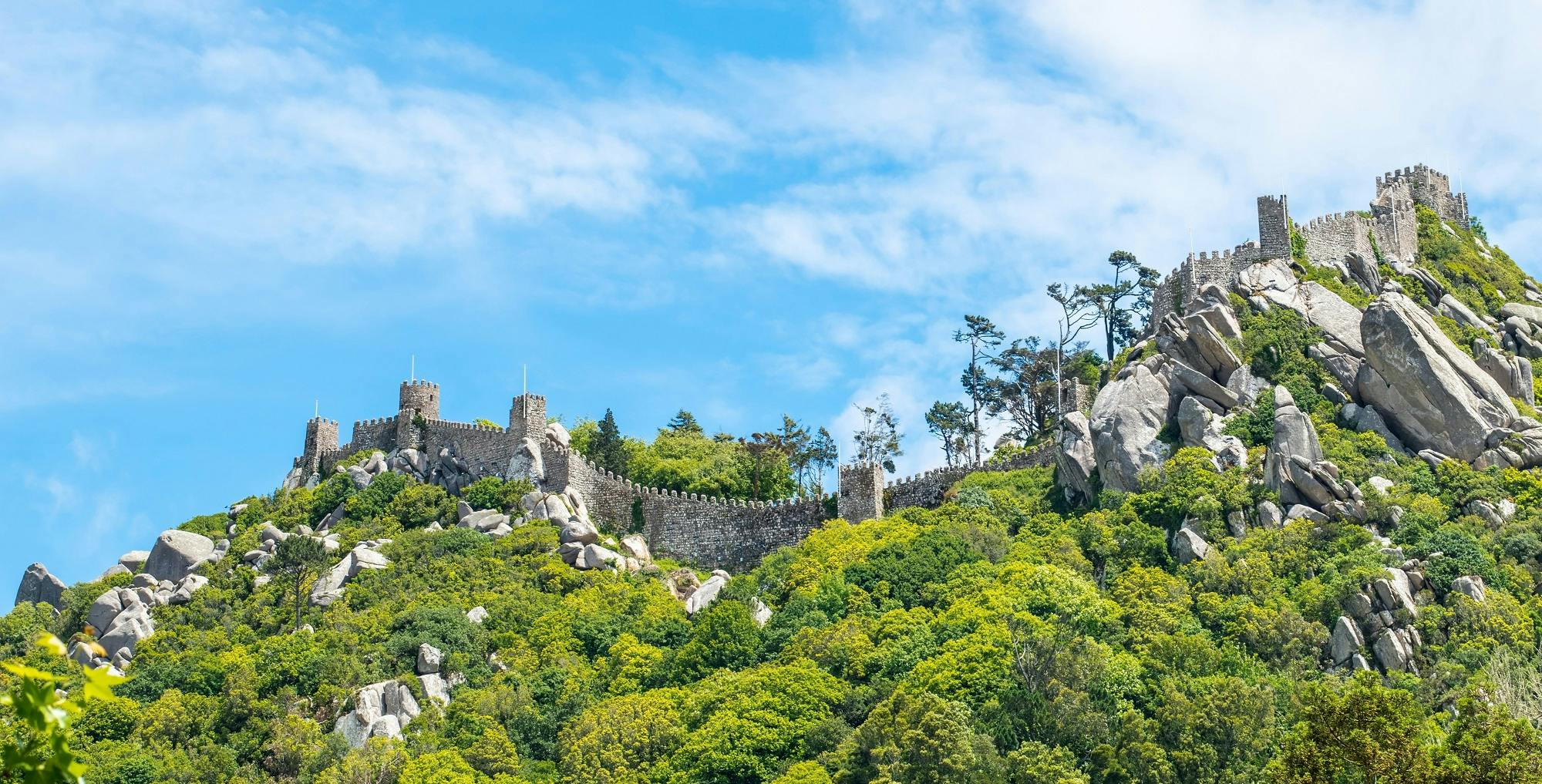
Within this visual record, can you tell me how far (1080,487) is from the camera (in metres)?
62.5

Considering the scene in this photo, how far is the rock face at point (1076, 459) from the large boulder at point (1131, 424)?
13.2 inches

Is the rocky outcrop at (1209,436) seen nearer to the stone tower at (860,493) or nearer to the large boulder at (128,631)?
the stone tower at (860,493)

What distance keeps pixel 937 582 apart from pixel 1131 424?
32.3ft

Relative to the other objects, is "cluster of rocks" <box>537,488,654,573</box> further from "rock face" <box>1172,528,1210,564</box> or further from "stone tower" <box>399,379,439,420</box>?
"rock face" <box>1172,528,1210,564</box>

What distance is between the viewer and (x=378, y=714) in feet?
183

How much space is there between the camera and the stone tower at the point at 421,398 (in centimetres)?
7800

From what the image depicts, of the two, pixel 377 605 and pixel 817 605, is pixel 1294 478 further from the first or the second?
pixel 377 605

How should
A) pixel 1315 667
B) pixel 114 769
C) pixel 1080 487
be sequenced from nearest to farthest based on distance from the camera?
pixel 1315 667, pixel 114 769, pixel 1080 487

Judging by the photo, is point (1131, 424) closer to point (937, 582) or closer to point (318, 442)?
point (937, 582)

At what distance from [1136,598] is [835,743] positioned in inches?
418

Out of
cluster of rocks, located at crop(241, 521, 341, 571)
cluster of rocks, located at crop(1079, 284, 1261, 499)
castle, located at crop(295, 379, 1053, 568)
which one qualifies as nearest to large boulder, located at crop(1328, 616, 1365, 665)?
cluster of rocks, located at crop(1079, 284, 1261, 499)

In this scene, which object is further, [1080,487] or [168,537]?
[168,537]

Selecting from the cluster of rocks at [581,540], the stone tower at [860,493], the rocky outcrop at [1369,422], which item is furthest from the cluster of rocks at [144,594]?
the rocky outcrop at [1369,422]

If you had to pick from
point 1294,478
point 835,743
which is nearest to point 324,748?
point 835,743
